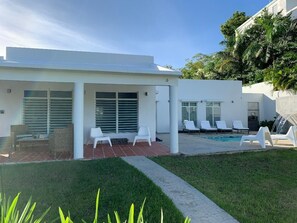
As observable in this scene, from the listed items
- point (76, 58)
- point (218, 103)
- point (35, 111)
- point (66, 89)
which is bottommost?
point (35, 111)

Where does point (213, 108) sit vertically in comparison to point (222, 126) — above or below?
above

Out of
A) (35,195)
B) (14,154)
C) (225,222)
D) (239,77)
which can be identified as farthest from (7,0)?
(239,77)

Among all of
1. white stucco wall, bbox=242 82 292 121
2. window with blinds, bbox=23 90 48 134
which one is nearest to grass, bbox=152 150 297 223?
window with blinds, bbox=23 90 48 134

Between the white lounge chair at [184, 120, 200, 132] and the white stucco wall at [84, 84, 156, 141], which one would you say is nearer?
the white stucco wall at [84, 84, 156, 141]

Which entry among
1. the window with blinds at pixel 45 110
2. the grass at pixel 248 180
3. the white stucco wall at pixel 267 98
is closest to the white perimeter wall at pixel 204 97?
the white stucco wall at pixel 267 98

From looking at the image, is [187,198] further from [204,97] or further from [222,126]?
[204,97]

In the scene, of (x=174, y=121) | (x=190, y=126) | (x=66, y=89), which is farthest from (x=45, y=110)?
(x=190, y=126)

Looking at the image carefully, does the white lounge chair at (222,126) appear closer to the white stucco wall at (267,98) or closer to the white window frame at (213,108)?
the white window frame at (213,108)

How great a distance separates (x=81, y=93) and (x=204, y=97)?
15058 millimetres

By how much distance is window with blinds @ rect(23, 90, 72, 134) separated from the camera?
41.7 feet

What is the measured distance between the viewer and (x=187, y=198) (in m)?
5.50

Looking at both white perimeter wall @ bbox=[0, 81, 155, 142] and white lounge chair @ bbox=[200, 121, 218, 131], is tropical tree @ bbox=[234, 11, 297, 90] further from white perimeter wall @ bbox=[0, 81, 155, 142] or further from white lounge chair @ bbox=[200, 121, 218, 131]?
white perimeter wall @ bbox=[0, 81, 155, 142]

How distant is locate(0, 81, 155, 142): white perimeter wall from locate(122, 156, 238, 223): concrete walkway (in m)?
6.32

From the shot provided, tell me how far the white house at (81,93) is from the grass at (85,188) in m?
2.00
